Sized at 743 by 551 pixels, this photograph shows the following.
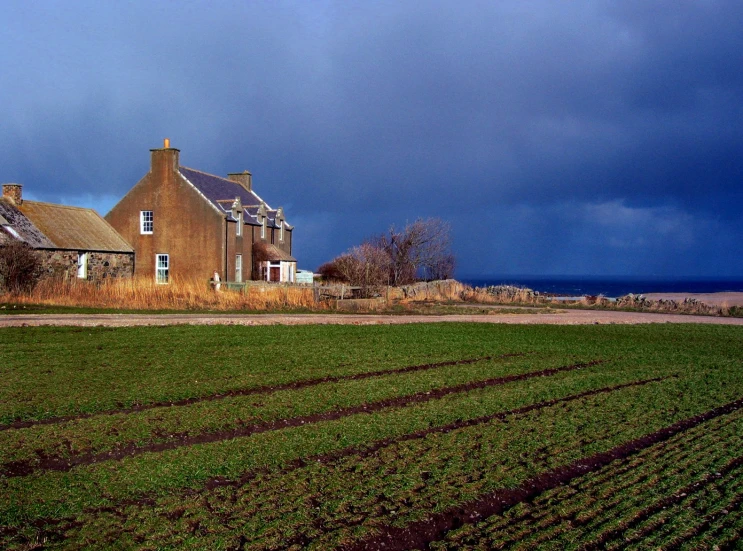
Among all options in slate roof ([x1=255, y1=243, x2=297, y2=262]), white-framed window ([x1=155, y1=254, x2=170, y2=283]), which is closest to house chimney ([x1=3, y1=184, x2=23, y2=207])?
white-framed window ([x1=155, y1=254, x2=170, y2=283])

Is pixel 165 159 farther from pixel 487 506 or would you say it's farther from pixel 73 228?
pixel 487 506

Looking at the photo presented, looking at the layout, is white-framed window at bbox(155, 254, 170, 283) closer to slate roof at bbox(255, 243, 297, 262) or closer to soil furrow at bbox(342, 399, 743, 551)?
slate roof at bbox(255, 243, 297, 262)

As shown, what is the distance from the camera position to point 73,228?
40812 millimetres

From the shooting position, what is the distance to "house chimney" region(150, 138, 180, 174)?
43000 mm

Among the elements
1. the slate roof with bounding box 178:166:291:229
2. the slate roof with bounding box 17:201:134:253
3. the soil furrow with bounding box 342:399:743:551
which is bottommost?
the soil furrow with bounding box 342:399:743:551

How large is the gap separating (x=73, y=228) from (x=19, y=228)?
15.1ft

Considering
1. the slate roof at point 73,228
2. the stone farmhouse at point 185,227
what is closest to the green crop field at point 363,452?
the slate roof at point 73,228

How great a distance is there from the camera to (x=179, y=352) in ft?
52.5

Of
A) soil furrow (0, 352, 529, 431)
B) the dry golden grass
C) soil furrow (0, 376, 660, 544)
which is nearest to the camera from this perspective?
soil furrow (0, 376, 660, 544)

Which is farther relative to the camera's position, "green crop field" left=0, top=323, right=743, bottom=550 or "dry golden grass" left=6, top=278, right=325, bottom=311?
"dry golden grass" left=6, top=278, right=325, bottom=311

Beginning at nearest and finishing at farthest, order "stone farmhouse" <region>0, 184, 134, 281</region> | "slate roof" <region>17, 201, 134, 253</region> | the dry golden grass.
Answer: the dry golden grass → "stone farmhouse" <region>0, 184, 134, 281</region> → "slate roof" <region>17, 201, 134, 253</region>

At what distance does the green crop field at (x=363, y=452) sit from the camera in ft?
19.8

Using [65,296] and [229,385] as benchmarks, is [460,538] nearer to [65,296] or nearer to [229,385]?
[229,385]

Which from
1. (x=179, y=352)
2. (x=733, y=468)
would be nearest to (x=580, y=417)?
(x=733, y=468)
